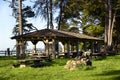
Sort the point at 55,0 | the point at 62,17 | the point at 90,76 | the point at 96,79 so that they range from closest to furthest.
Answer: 1. the point at 96,79
2. the point at 90,76
3. the point at 55,0
4. the point at 62,17

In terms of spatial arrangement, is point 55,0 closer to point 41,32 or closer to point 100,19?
point 100,19

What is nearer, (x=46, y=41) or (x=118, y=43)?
(x=46, y=41)

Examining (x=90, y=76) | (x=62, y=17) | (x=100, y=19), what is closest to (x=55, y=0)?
(x=62, y=17)

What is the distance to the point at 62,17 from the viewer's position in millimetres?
66250

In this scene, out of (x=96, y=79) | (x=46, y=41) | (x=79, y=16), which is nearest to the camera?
(x=96, y=79)

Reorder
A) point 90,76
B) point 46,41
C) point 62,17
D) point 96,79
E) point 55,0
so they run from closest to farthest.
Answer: point 96,79 → point 90,76 → point 46,41 → point 55,0 → point 62,17

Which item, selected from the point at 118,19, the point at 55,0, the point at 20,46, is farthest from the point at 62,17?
the point at 20,46

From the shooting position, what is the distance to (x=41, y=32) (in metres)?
41.3

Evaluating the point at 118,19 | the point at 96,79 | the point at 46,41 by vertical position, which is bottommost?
the point at 96,79

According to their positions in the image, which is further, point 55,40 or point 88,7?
point 88,7

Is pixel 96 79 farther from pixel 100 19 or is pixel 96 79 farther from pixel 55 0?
pixel 100 19

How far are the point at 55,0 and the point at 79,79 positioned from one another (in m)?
44.0

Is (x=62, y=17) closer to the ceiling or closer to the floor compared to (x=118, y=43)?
closer to the ceiling

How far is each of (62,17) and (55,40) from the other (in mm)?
26363
